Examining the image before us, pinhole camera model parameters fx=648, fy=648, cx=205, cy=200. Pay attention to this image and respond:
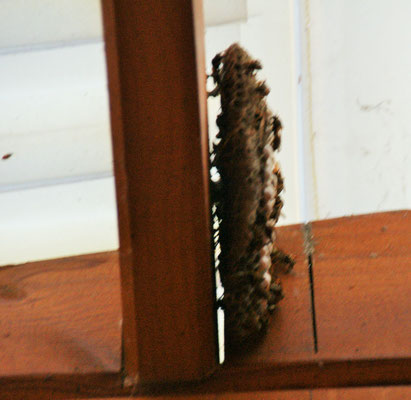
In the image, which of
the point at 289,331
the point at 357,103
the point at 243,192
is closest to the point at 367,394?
the point at 289,331

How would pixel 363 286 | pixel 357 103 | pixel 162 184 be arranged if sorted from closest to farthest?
pixel 162 184 → pixel 363 286 → pixel 357 103

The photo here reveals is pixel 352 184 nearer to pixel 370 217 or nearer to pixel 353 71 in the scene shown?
pixel 353 71

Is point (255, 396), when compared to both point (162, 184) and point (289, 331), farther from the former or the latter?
point (162, 184)

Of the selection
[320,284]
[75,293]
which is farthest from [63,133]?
[320,284]

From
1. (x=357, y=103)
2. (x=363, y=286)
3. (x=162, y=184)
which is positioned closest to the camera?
(x=162, y=184)

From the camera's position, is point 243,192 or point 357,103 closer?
point 243,192

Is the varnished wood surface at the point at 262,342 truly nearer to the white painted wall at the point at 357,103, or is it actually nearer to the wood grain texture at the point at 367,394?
the wood grain texture at the point at 367,394

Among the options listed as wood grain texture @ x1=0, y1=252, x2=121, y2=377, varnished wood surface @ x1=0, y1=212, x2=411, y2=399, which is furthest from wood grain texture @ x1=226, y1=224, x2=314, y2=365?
wood grain texture @ x1=0, y1=252, x2=121, y2=377

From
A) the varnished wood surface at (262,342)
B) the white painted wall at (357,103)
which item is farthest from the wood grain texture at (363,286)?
the white painted wall at (357,103)
